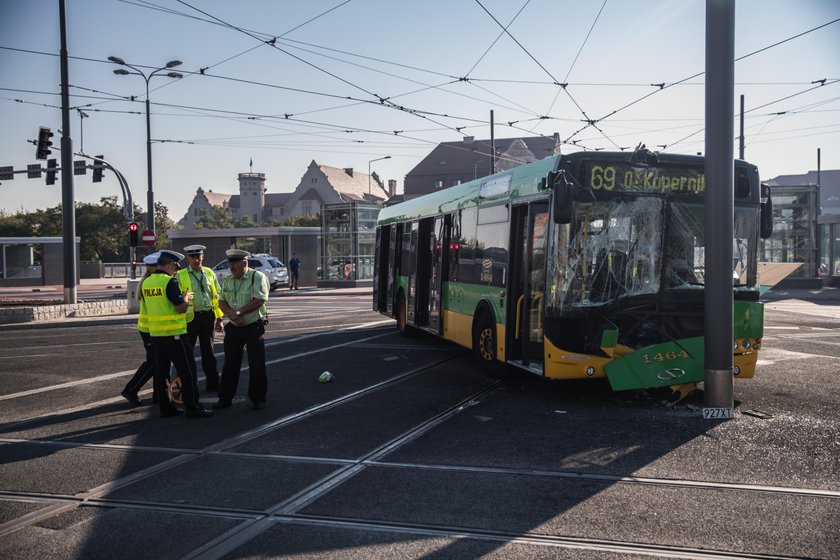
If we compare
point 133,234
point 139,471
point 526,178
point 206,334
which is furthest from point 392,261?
point 133,234

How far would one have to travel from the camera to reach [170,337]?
335 inches

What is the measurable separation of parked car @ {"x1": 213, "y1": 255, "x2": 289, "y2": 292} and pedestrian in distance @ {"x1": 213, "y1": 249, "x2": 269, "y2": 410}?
29355 mm

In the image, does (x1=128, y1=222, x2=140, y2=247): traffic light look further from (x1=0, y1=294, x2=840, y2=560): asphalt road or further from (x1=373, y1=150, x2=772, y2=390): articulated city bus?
(x1=373, y1=150, x2=772, y2=390): articulated city bus

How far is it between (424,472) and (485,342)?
17.7ft

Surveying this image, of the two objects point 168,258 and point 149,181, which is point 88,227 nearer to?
point 149,181

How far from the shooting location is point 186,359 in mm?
8500

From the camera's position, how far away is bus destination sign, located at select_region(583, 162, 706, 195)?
911 cm

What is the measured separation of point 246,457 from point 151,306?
8.47 feet

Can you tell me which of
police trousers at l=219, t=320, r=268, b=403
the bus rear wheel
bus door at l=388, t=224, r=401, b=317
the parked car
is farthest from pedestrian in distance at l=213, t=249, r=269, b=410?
the parked car

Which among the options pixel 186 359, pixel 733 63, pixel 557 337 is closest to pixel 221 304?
pixel 186 359

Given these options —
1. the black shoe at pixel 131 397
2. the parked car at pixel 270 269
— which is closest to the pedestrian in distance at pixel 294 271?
the parked car at pixel 270 269

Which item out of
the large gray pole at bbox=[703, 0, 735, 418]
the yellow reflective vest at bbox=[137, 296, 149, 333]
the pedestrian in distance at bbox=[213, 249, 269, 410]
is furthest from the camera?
the pedestrian in distance at bbox=[213, 249, 269, 410]

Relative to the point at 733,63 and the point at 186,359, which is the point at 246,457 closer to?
the point at 186,359

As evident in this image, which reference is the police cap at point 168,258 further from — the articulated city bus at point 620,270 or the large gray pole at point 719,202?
the large gray pole at point 719,202
